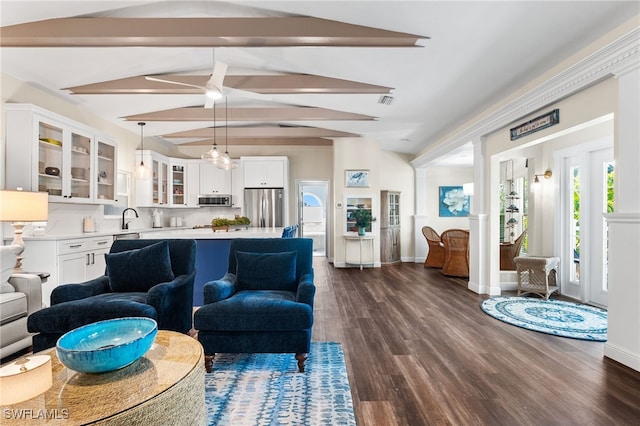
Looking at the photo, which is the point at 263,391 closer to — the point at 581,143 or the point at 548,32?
the point at 548,32

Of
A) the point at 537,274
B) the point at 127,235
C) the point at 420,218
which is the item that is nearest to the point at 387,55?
the point at 537,274

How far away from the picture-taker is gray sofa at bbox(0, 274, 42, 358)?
2.40m

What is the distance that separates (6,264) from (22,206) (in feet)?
2.73

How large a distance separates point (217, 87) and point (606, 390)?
3909 mm

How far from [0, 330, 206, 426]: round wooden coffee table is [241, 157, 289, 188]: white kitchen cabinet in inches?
236

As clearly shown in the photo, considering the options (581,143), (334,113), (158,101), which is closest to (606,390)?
(581,143)

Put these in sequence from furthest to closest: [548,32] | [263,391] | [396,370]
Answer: [548,32], [396,370], [263,391]

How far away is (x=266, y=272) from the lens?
288cm

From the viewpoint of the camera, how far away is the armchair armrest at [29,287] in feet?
8.71

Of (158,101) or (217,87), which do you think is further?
(158,101)

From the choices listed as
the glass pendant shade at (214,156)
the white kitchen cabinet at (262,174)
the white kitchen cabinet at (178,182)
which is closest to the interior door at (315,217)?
the white kitchen cabinet at (262,174)

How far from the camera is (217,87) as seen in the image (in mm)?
3041

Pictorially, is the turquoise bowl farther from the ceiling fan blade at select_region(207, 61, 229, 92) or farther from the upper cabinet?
the upper cabinet

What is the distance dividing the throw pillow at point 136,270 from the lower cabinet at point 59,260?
1.52 metres
